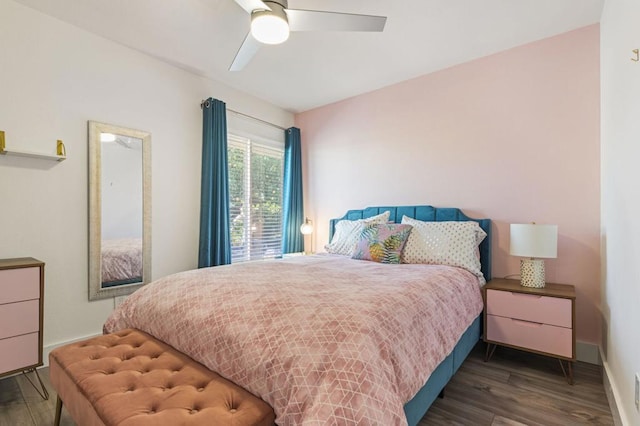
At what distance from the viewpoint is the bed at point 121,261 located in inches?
105

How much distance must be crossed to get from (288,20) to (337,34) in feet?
2.42

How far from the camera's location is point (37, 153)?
7.25 feet

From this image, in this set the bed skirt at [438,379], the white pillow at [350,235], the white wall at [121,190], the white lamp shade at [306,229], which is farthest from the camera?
the white lamp shade at [306,229]

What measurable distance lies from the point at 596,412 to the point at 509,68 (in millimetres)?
2724

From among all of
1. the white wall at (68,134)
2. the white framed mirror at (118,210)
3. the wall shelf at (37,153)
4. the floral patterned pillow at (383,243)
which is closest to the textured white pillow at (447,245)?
the floral patterned pillow at (383,243)

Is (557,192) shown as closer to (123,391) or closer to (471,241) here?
(471,241)

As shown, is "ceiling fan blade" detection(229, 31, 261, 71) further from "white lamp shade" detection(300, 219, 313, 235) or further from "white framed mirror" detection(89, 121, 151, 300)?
"white lamp shade" detection(300, 219, 313, 235)

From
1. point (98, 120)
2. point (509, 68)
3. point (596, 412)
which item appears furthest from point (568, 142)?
point (98, 120)

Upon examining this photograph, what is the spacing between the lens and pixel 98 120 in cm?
262

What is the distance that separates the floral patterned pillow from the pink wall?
0.68m

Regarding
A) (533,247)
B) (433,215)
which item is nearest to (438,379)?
(533,247)

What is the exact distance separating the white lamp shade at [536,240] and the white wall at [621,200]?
303 mm

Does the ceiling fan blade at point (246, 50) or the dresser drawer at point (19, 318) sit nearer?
the dresser drawer at point (19, 318)

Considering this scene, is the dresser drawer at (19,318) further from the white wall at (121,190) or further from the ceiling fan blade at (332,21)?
the ceiling fan blade at (332,21)
